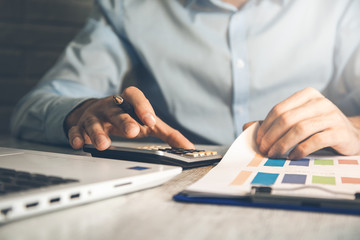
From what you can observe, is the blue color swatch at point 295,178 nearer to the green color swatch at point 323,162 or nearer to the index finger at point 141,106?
the green color swatch at point 323,162

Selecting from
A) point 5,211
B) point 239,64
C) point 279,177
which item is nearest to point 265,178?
point 279,177

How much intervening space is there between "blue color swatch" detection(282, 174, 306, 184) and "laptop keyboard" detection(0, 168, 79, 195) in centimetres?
19

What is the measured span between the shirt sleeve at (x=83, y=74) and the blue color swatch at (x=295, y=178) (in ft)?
1.83

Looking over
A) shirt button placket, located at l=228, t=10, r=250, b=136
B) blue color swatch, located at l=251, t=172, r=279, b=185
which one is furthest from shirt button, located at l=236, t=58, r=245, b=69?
blue color swatch, located at l=251, t=172, r=279, b=185

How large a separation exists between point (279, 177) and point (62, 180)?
0.67 ft

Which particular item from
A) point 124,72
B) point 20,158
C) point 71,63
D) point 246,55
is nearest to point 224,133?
point 246,55

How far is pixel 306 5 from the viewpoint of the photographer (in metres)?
0.92

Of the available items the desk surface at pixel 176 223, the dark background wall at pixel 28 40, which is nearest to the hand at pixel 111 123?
the desk surface at pixel 176 223

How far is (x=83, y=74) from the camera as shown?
3.05 ft

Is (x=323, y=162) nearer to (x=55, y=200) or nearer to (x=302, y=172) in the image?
(x=302, y=172)

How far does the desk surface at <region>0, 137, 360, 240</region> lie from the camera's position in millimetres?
237

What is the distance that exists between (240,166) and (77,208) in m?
0.20

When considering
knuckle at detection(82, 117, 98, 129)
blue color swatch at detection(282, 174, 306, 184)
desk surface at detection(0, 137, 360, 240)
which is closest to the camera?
desk surface at detection(0, 137, 360, 240)

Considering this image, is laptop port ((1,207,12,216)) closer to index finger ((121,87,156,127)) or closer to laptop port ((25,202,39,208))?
laptop port ((25,202,39,208))
